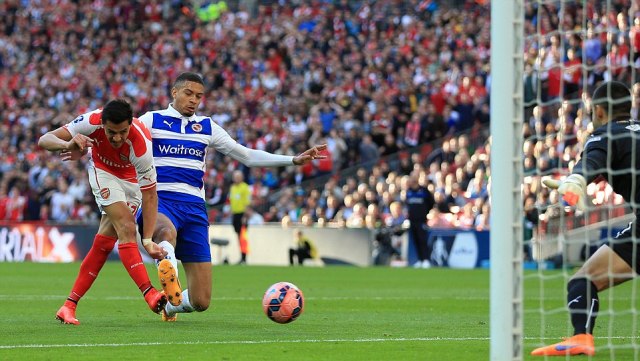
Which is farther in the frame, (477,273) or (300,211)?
(300,211)

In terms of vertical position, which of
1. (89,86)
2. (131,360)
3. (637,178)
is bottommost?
(131,360)

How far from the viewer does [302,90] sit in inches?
1297

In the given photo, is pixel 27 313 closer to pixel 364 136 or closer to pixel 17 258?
pixel 17 258

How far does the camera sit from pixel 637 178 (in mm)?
7598

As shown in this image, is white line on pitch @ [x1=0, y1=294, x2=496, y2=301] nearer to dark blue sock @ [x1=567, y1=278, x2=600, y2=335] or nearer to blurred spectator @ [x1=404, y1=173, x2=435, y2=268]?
dark blue sock @ [x1=567, y1=278, x2=600, y2=335]

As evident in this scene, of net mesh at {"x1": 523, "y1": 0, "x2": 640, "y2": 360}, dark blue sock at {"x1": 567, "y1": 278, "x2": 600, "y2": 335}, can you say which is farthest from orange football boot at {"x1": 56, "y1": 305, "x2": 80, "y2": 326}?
net mesh at {"x1": 523, "y1": 0, "x2": 640, "y2": 360}

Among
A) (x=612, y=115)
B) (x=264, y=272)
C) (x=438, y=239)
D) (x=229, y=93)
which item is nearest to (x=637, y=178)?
(x=612, y=115)

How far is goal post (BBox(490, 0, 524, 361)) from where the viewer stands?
622 cm

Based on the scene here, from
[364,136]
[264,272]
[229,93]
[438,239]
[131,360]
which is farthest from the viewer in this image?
[229,93]

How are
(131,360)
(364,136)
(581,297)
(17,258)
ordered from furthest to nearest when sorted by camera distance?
(364,136)
(17,258)
(581,297)
(131,360)

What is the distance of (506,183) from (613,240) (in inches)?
63.5

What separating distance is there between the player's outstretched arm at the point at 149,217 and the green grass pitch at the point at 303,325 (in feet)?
2.14

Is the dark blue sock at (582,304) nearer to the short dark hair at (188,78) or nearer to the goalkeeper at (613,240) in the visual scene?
the goalkeeper at (613,240)

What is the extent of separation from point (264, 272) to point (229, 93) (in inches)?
543
